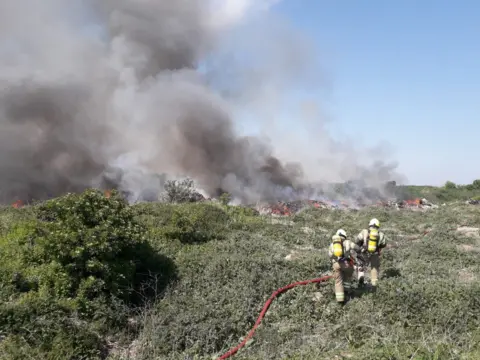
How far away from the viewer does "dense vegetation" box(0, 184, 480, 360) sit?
598cm

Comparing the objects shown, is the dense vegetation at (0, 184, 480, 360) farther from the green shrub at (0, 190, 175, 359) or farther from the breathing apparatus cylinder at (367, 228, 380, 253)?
the breathing apparatus cylinder at (367, 228, 380, 253)

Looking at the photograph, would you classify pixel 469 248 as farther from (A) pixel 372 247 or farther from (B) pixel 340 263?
(B) pixel 340 263

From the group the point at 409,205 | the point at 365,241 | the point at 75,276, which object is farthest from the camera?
the point at 409,205

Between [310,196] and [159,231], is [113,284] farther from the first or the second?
[310,196]

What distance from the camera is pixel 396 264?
10.7 metres

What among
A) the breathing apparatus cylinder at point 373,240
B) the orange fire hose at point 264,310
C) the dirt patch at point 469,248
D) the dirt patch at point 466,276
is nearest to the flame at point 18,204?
the orange fire hose at point 264,310

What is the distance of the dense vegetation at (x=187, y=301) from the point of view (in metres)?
5.98

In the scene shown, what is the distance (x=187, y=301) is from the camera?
782 centimetres

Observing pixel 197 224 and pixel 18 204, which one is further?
pixel 18 204

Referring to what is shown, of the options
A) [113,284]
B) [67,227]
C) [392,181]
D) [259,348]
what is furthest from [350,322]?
[392,181]

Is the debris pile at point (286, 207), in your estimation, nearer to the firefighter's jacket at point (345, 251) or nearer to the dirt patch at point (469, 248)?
the dirt patch at point (469, 248)

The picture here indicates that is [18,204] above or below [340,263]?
above

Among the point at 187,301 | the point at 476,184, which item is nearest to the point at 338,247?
A: the point at 187,301

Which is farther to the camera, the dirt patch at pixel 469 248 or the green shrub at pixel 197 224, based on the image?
the dirt patch at pixel 469 248
